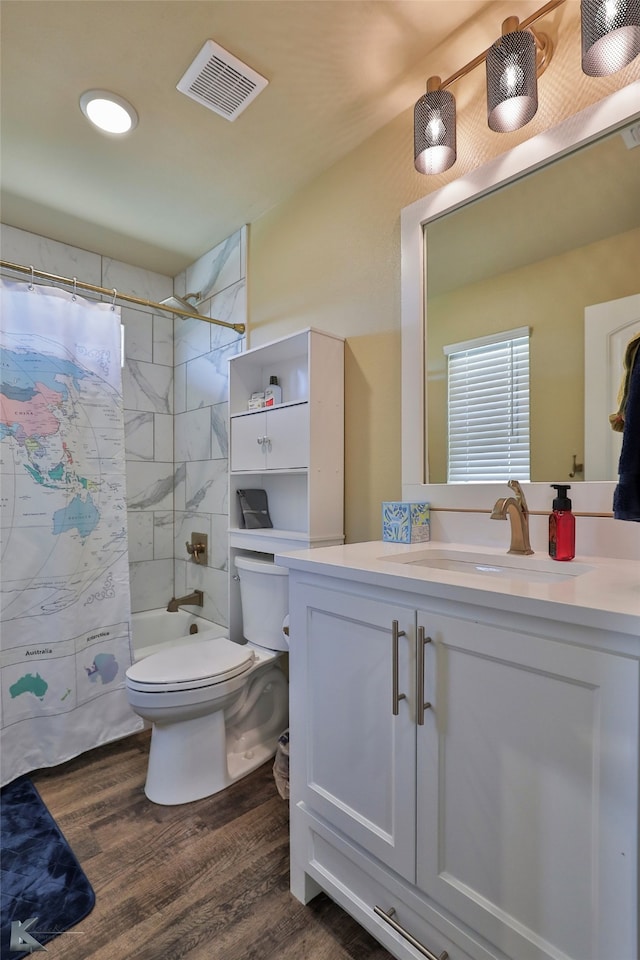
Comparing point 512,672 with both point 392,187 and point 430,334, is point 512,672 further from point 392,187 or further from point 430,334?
point 392,187

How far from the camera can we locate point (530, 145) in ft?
4.16

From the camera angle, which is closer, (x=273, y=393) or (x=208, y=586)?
(x=273, y=393)

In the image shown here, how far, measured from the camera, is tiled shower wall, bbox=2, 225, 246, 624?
2.47 metres

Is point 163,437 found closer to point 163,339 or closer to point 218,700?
point 163,339

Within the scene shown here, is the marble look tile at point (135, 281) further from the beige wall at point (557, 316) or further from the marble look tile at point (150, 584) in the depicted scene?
the beige wall at point (557, 316)

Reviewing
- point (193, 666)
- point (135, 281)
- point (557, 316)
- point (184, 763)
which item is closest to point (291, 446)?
point (193, 666)

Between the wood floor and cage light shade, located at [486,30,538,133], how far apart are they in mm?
2149

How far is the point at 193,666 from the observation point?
1675 millimetres

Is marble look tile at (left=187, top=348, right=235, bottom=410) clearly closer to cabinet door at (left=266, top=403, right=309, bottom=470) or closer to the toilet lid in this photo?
cabinet door at (left=266, top=403, right=309, bottom=470)

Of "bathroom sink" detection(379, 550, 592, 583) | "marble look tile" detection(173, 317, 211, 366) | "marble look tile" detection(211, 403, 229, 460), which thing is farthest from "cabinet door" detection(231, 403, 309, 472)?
"marble look tile" detection(173, 317, 211, 366)

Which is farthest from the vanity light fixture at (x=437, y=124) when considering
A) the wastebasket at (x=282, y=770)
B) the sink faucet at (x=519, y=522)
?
the wastebasket at (x=282, y=770)

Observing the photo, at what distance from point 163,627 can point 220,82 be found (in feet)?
8.35

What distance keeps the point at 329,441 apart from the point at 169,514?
1494 mm

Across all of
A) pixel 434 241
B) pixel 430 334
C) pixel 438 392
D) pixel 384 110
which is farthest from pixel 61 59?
pixel 438 392
